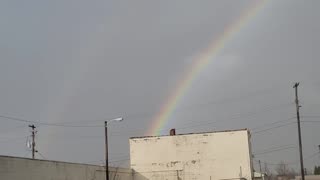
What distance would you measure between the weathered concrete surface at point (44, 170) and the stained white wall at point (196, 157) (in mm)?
15076

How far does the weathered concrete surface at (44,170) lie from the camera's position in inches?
1400

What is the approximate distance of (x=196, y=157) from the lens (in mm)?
73000

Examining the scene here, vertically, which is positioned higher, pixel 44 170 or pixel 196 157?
pixel 196 157

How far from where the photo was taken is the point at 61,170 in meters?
45.4

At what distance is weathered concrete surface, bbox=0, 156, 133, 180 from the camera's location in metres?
35.6

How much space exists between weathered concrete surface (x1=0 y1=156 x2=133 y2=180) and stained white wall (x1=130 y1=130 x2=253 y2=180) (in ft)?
49.5

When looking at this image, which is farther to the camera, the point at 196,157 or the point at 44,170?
the point at 196,157

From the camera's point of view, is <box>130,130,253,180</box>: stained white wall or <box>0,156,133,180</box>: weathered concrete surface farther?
<box>130,130,253,180</box>: stained white wall

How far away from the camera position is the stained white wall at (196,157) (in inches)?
2827

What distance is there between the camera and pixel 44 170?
137 ft

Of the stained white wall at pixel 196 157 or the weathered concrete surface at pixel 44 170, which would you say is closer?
the weathered concrete surface at pixel 44 170

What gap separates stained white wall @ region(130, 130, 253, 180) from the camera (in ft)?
236

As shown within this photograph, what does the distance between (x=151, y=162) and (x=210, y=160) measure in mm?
8555

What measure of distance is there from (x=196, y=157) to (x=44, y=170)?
114 ft
